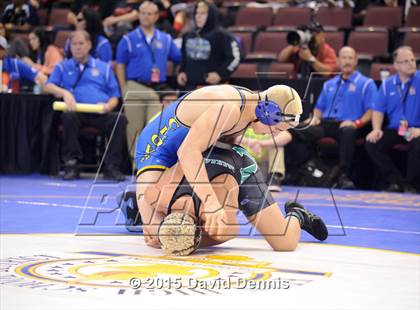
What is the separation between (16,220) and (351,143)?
4.47 meters

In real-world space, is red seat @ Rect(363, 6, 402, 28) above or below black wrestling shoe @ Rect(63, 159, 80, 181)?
above

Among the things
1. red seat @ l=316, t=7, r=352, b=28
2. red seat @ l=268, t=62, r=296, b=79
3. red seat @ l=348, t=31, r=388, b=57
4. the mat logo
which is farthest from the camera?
red seat @ l=316, t=7, r=352, b=28

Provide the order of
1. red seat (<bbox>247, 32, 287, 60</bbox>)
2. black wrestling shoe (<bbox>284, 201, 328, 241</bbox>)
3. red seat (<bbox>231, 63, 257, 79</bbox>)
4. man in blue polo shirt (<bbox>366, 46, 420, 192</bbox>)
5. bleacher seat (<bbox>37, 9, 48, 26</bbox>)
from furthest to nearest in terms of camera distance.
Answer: bleacher seat (<bbox>37, 9, 48, 26</bbox>)
red seat (<bbox>247, 32, 287, 60</bbox>)
red seat (<bbox>231, 63, 257, 79</bbox>)
man in blue polo shirt (<bbox>366, 46, 420, 192</bbox>)
black wrestling shoe (<bbox>284, 201, 328, 241</bbox>)

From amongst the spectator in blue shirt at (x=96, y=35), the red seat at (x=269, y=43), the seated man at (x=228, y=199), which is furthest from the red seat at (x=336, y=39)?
the seated man at (x=228, y=199)

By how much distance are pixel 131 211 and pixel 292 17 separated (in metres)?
6.93

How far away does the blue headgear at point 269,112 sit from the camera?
4.72 meters

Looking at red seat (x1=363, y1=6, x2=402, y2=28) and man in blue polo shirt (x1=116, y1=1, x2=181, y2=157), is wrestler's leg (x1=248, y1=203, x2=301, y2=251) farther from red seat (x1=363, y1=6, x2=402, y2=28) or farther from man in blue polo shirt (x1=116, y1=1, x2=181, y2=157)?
red seat (x1=363, y1=6, x2=402, y2=28)

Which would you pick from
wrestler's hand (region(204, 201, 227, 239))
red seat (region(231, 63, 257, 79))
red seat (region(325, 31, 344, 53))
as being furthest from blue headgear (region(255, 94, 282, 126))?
red seat (region(325, 31, 344, 53))

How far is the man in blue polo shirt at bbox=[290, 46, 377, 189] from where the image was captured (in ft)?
31.1

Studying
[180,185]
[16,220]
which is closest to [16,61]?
[16,220]

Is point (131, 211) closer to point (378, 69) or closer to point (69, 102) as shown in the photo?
point (69, 102)

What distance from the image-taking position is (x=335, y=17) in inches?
464

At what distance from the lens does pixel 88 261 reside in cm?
456

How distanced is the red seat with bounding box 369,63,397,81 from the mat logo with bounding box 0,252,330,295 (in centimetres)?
601
